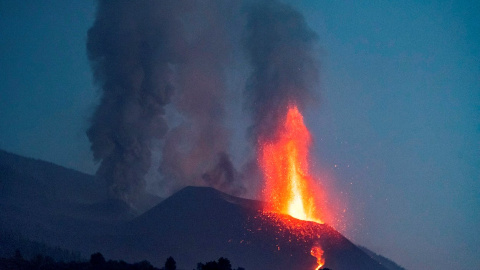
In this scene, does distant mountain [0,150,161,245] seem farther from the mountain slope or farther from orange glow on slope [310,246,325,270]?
orange glow on slope [310,246,325,270]

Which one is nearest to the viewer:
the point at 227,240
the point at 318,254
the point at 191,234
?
the point at 318,254

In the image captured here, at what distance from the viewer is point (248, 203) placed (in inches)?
4424

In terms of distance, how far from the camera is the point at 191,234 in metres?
99.7

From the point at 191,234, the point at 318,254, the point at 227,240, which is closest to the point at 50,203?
Answer: the point at 191,234

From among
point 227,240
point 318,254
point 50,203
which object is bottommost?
point 318,254

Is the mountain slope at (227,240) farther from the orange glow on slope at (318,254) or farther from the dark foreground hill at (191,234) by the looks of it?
the orange glow on slope at (318,254)

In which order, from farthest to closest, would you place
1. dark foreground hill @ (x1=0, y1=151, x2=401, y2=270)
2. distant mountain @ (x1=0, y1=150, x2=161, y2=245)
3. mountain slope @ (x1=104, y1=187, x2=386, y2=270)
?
1. distant mountain @ (x1=0, y1=150, x2=161, y2=245)
2. dark foreground hill @ (x1=0, y1=151, x2=401, y2=270)
3. mountain slope @ (x1=104, y1=187, x2=386, y2=270)

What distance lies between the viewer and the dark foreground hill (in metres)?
89.7

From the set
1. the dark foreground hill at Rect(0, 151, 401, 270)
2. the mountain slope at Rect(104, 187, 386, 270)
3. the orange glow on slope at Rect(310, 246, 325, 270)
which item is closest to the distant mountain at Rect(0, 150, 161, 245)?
the dark foreground hill at Rect(0, 151, 401, 270)

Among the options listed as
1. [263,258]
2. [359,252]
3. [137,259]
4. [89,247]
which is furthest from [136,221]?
[359,252]

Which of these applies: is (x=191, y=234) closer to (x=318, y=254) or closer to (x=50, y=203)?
(x=318, y=254)

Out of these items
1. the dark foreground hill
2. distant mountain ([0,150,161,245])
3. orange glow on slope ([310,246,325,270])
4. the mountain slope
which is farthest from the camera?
distant mountain ([0,150,161,245])

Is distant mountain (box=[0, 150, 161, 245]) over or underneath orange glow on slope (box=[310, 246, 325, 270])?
over

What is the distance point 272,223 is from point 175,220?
62.8ft
